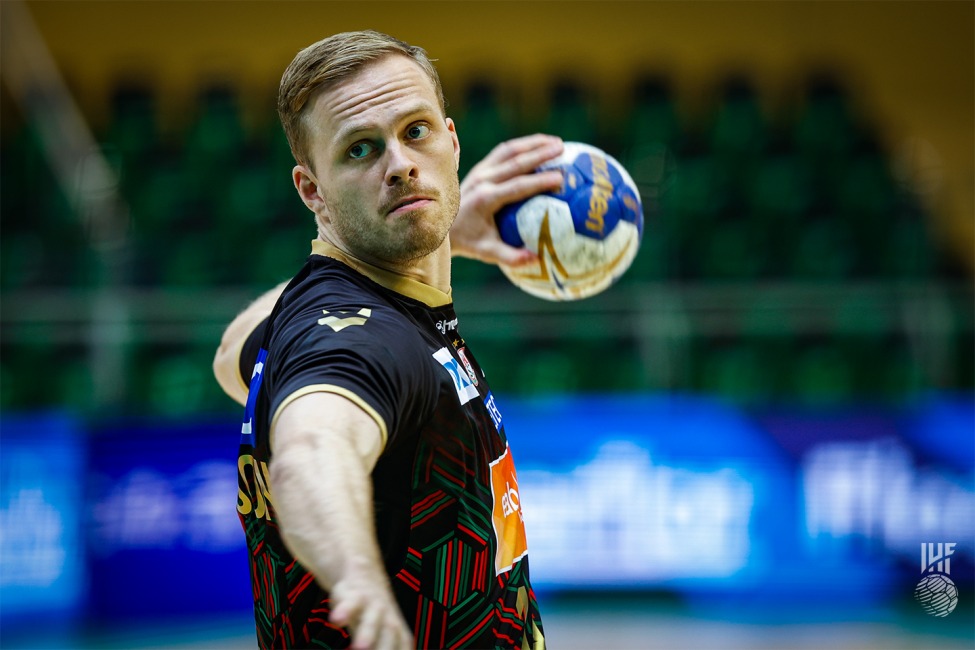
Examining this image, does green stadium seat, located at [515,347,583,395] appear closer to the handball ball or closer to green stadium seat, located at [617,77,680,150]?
green stadium seat, located at [617,77,680,150]

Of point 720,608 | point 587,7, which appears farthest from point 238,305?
point 587,7

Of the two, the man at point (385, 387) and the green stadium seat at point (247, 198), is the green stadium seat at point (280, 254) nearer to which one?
the green stadium seat at point (247, 198)

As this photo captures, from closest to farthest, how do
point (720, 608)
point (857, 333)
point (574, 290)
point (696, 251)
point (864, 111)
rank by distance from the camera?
point (574, 290) < point (720, 608) < point (857, 333) < point (696, 251) < point (864, 111)

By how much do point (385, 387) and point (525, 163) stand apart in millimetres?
1115

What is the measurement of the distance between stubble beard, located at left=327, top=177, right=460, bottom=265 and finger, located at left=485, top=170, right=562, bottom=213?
568 mm

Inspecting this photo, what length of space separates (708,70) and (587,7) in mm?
1399

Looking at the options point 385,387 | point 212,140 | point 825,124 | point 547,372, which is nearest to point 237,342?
point 385,387

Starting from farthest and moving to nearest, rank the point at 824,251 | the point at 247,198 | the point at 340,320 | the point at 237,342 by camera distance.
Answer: the point at 247,198, the point at 824,251, the point at 237,342, the point at 340,320

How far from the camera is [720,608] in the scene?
5.84 metres

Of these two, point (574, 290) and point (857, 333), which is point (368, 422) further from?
point (857, 333)

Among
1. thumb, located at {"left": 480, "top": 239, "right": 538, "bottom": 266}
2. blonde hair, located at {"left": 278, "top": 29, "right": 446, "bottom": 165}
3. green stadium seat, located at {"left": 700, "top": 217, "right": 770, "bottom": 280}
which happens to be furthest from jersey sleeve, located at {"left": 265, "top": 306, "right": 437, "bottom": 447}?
green stadium seat, located at {"left": 700, "top": 217, "right": 770, "bottom": 280}

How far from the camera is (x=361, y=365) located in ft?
4.79

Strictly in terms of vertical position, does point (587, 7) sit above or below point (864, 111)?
above

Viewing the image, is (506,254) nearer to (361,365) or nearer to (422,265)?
(422,265)
